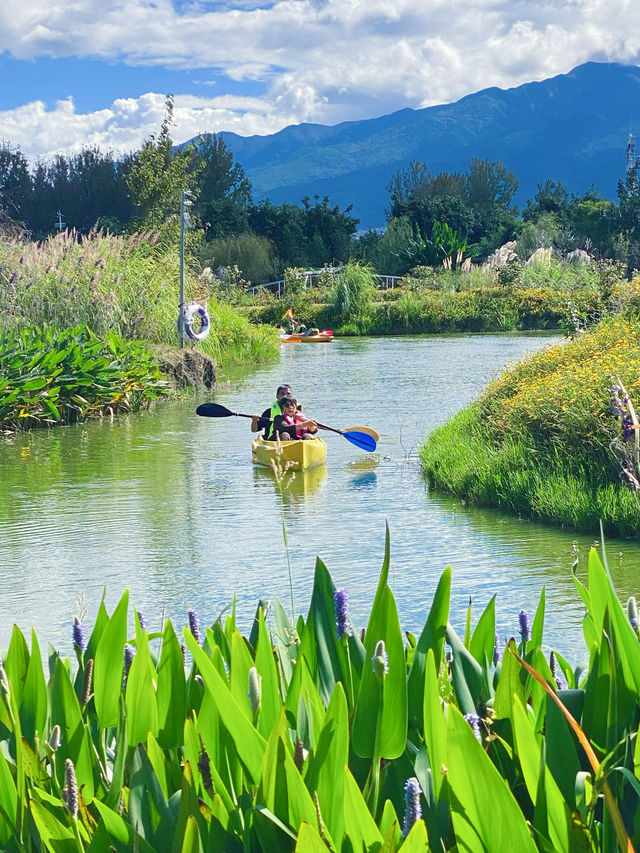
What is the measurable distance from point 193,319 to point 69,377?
17.3 feet

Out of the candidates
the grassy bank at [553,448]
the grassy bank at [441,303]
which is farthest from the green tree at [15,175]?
the grassy bank at [553,448]

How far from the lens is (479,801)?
1.59 meters

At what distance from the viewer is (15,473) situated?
11109 millimetres

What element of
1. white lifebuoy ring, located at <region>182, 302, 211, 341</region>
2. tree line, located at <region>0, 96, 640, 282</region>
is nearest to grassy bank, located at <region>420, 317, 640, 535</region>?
white lifebuoy ring, located at <region>182, 302, 211, 341</region>

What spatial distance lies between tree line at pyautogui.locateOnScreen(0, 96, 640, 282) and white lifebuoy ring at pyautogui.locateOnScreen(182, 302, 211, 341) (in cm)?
1513

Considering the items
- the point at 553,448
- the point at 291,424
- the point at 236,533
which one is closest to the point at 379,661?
the point at 236,533

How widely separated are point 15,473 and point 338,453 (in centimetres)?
350

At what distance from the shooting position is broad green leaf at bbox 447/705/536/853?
1.56 metres

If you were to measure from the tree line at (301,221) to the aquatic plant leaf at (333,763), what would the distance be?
3268 centimetres

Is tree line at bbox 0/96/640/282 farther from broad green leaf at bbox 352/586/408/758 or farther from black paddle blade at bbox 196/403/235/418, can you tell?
broad green leaf at bbox 352/586/408/758

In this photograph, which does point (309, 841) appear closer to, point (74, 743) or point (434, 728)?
point (434, 728)

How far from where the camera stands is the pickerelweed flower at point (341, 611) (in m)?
2.21

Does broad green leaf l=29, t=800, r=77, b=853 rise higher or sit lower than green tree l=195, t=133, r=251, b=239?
lower

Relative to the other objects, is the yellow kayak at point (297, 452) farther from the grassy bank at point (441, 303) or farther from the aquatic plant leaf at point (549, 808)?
the grassy bank at point (441, 303)
